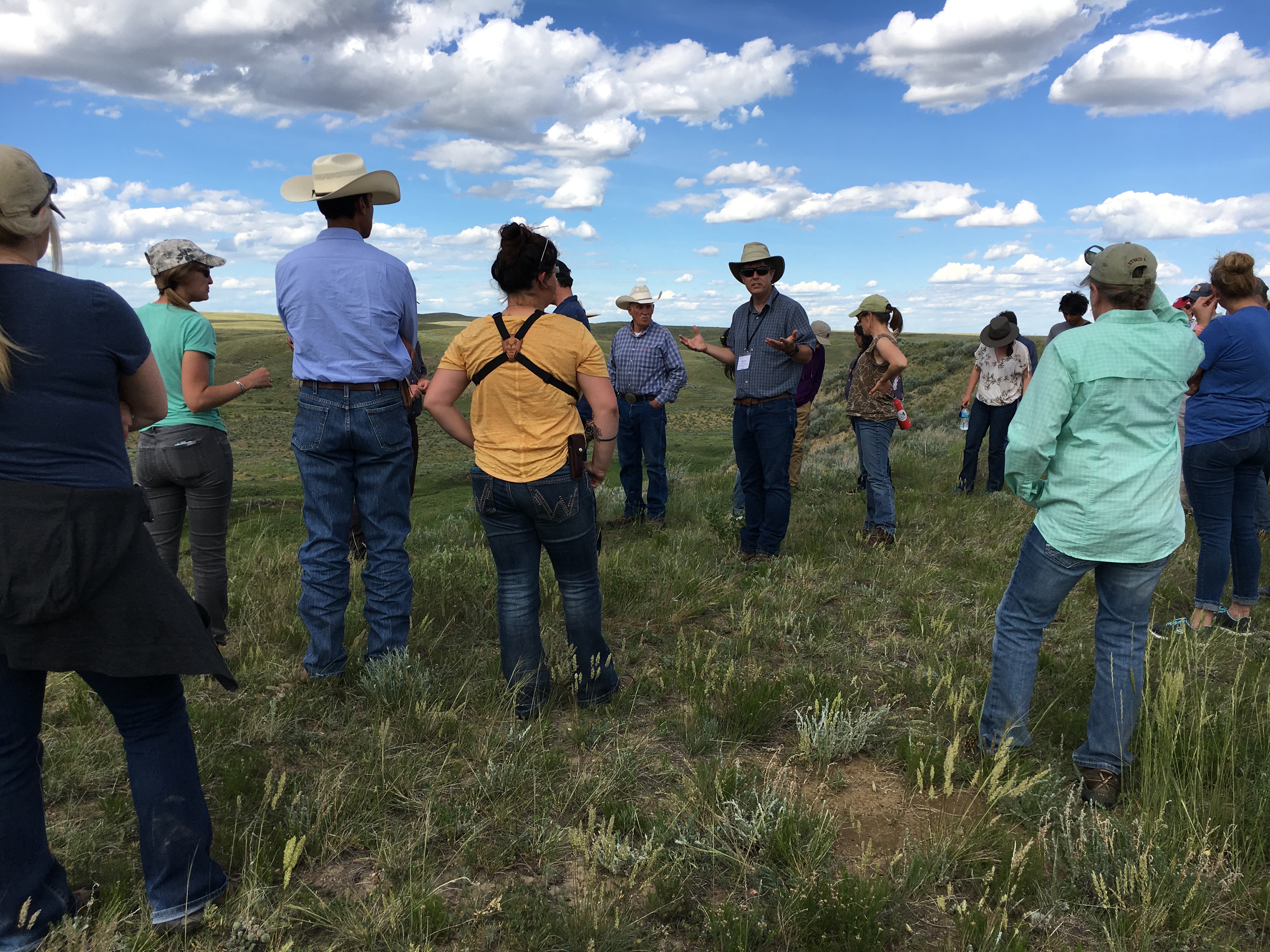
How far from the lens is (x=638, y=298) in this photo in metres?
8.68

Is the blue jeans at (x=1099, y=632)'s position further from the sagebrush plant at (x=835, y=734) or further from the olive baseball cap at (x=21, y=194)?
the olive baseball cap at (x=21, y=194)

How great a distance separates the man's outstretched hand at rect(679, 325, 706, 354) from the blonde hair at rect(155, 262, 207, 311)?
12.6 ft

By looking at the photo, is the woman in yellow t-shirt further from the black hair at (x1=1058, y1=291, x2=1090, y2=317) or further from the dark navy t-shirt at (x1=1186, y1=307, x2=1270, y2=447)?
the black hair at (x1=1058, y1=291, x2=1090, y2=317)

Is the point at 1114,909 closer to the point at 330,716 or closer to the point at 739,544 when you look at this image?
the point at 330,716

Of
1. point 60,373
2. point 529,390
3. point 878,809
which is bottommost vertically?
point 878,809

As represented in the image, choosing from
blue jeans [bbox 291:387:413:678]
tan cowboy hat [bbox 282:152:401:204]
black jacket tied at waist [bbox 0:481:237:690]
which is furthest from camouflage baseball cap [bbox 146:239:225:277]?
black jacket tied at waist [bbox 0:481:237:690]

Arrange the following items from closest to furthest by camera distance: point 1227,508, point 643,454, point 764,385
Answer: point 1227,508 → point 764,385 → point 643,454

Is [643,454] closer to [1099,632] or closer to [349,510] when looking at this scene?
[349,510]

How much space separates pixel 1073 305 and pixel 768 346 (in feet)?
15.2

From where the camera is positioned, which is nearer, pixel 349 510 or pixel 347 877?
pixel 347 877

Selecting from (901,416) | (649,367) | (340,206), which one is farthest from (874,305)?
(340,206)

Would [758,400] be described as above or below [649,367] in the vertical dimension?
below

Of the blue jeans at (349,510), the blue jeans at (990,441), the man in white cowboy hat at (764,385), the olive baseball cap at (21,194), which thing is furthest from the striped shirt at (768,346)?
the olive baseball cap at (21,194)

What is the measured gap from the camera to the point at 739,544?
745cm
